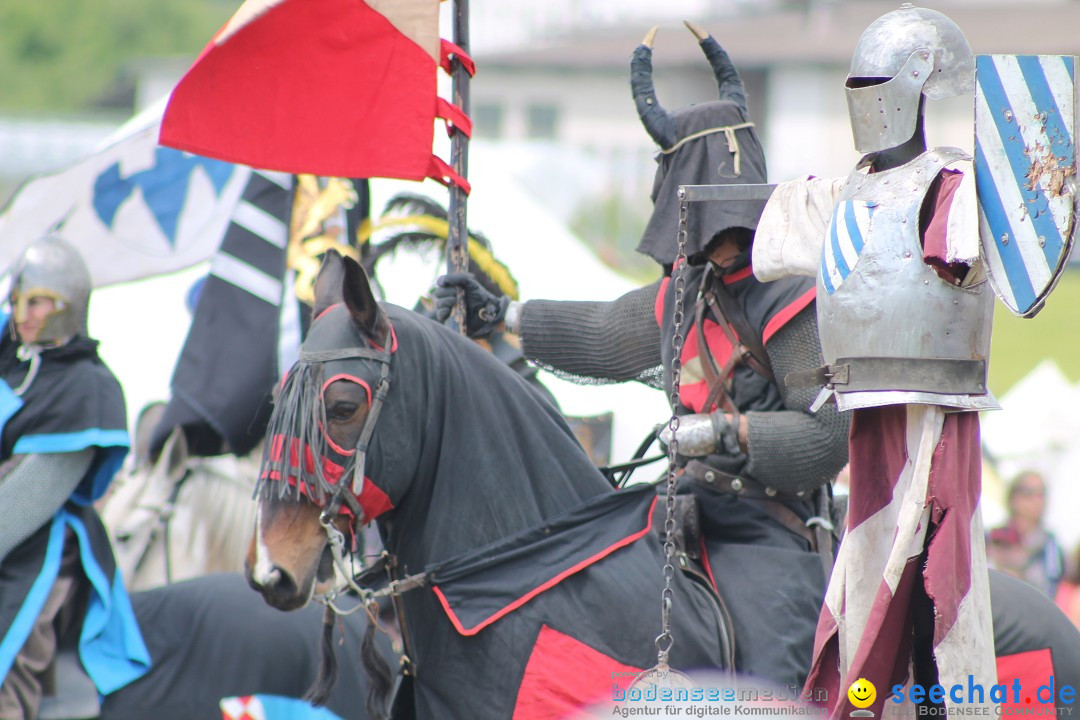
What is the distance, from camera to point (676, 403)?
3.30 metres

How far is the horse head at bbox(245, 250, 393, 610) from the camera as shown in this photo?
3.24 meters

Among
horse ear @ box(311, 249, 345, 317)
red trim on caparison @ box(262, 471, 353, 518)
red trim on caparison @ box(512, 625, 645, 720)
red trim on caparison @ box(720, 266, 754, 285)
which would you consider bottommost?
red trim on caparison @ box(512, 625, 645, 720)

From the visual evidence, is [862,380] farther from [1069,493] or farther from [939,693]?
[1069,493]

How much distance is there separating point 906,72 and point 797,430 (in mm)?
988

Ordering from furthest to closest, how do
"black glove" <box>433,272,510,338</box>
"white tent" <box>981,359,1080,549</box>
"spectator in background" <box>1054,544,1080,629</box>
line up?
"white tent" <box>981,359,1080,549</box> → "spectator in background" <box>1054,544,1080,629</box> → "black glove" <box>433,272,510,338</box>

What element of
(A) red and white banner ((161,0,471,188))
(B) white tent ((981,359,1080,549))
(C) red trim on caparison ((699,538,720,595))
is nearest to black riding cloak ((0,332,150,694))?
(A) red and white banner ((161,0,471,188))

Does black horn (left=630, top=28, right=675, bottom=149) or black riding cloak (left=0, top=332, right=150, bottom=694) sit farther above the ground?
black horn (left=630, top=28, right=675, bottom=149)

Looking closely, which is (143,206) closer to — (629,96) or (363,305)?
(363,305)

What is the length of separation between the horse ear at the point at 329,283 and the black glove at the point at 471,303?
441 mm

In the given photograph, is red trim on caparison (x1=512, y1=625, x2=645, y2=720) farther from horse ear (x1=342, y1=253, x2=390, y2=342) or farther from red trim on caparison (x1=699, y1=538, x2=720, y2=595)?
horse ear (x1=342, y1=253, x2=390, y2=342)

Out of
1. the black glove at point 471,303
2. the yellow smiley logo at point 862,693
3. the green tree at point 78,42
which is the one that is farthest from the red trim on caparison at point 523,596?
the green tree at point 78,42

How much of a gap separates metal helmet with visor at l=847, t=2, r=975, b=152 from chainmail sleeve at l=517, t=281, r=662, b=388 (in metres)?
1.20

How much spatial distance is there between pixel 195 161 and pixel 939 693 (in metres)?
6.25

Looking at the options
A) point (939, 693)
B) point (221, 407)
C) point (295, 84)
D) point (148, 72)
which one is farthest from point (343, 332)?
point (148, 72)
